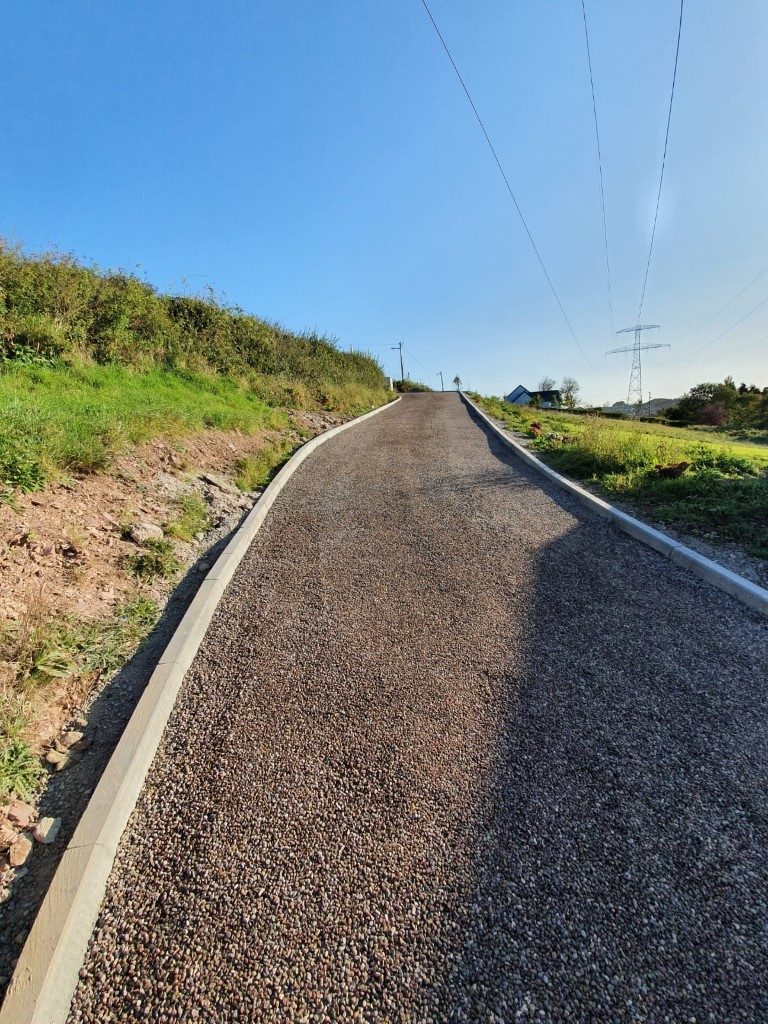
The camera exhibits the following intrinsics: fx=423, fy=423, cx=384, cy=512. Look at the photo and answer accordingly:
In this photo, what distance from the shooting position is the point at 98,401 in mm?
5617

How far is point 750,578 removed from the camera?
3.66 meters

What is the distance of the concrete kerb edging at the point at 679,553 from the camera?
3351mm

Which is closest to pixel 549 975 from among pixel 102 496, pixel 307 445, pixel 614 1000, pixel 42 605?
pixel 614 1000

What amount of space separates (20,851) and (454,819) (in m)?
1.78

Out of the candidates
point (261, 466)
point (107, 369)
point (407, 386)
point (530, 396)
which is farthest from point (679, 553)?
point (530, 396)

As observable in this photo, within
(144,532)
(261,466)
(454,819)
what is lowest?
(454,819)

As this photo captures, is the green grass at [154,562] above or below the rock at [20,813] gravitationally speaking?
above

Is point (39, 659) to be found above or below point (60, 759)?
above

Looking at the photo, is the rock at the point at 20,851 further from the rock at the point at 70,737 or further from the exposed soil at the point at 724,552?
the exposed soil at the point at 724,552

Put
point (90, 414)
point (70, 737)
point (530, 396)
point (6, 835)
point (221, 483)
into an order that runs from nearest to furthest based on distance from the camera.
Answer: point (6, 835)
point (70, 737)
point (90, 414)
point (221, 483)
point (530, 396)

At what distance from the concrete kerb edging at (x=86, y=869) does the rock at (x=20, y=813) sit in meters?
0.27

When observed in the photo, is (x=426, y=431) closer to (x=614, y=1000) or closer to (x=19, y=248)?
(x=19, y=248)

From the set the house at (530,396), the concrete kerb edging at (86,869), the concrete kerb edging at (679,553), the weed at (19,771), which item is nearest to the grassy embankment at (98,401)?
the weed at (19,771)

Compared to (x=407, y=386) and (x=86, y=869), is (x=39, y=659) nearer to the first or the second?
(x=86, y=869)
